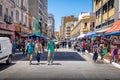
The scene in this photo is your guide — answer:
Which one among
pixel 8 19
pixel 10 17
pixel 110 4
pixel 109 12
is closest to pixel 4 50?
pixel 8 19

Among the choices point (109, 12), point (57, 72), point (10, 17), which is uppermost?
point (109, 12)

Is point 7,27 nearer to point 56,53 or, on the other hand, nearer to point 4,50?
point 56,53

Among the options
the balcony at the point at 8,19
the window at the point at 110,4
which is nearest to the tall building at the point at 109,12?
the window at the point at 110,4

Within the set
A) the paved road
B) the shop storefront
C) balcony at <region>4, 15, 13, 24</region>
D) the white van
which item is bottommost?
the paved road

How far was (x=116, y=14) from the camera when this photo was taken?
3947 cm

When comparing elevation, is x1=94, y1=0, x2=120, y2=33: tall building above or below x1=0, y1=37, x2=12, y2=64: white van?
above

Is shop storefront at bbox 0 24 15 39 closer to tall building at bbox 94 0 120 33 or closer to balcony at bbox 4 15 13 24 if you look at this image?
balcony at bbox 4 15 13 24

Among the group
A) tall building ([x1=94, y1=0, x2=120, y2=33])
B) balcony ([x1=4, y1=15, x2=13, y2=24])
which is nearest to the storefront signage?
balcony ([x1=4, y1=15, x2=13, y2=24])

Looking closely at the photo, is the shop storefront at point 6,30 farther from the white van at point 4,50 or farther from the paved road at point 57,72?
the paved road at point 57,72

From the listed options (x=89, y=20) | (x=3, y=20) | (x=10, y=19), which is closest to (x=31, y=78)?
(x=3, y=20)

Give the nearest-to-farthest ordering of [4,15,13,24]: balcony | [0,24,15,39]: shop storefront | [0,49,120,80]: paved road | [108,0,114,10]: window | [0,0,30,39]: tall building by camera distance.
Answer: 1. [0,49,120,80]: paved road
2. [0,24,15,39]: shop storefront
3. [0,0,30,39]: tall building
4. [4,15,13,24]: balcony
5. [108,0,114,10]: window

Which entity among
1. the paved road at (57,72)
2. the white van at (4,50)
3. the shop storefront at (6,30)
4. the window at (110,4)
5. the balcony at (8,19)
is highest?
the window at (110,4)

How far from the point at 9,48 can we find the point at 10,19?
24.1 meters

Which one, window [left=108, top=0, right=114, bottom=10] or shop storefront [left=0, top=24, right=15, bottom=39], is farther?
window [left=108, top=0, right=114, bottom=10]
